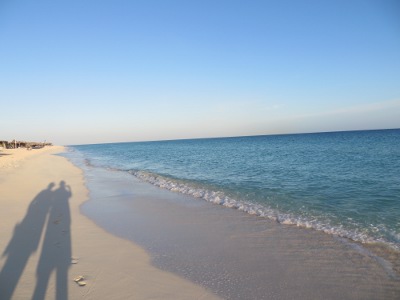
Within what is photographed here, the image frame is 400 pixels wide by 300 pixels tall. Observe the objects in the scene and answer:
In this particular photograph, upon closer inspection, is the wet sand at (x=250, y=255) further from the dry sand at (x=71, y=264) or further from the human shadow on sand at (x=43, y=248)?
the human shadow on sand at (x=43, y=248)

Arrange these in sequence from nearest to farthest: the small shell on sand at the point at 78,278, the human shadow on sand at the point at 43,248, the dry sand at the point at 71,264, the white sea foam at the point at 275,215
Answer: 1. the dry sand at the point at 71,264
2. the human shadow on sand at the point at 43,248
3. the small shell on sand at the point at 78,278
4. the white sea foam at the point at 275,215

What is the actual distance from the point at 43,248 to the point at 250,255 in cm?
484

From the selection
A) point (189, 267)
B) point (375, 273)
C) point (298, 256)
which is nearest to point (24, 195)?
point (189, 267)

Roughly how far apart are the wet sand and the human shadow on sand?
1162 millimetres

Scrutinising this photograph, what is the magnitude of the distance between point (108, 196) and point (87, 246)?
6327 millimetres

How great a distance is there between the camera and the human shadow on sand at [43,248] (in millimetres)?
4293

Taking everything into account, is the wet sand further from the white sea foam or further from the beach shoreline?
the white sea foam

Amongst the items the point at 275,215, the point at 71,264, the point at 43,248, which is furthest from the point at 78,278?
the point at 275,215

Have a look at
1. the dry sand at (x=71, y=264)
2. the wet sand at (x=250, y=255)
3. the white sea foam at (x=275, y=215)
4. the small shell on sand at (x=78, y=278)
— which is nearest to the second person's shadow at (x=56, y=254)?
the dry sand at (x=71, y=264)

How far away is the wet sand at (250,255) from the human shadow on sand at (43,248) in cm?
116

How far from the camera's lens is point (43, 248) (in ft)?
18.9

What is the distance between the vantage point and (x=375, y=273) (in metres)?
4.86

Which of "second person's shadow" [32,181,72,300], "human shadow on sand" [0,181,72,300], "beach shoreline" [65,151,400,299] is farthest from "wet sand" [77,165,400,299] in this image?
"human shadow on sand" [0,181,72,300]

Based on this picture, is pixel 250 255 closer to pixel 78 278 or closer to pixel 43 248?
pixel 78 278
